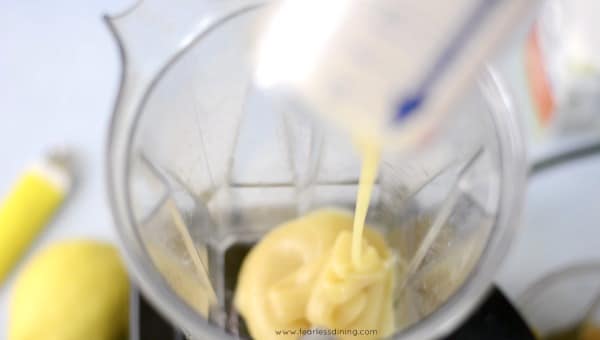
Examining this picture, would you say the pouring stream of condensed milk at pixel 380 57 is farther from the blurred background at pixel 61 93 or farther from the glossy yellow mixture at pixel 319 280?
the blurred background at pixel 61 93

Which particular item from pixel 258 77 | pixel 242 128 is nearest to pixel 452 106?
pixel 258 77

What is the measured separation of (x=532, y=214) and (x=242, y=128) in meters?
0.22

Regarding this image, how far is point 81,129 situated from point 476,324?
30 centimetres

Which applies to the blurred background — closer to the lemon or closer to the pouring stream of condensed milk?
the lemon

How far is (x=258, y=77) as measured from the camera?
0.64 ft

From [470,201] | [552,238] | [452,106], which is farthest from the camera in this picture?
[552,238]

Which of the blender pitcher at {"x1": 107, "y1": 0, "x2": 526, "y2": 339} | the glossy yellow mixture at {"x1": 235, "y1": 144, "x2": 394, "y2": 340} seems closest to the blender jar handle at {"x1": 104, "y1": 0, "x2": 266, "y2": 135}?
the blender pitcher at {"x1": 107, "y1": 0, "x2": 526, "y2": 339}

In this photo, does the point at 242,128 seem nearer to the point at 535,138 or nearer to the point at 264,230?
the point at 264,230

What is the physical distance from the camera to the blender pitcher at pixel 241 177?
0.27m

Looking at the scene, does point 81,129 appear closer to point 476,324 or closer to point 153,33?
point 153,33

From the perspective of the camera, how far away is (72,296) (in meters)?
0.37

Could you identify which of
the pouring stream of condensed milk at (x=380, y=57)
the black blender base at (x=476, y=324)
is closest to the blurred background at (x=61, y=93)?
the black blender base at (x=476, y=324)

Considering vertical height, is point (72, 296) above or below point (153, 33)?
below

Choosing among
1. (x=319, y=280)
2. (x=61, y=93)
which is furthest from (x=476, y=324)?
(x=61, y=93)
